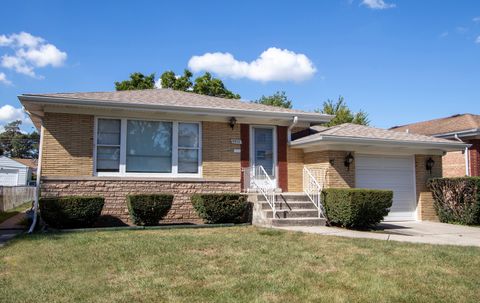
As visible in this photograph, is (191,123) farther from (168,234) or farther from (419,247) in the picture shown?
(419,247)

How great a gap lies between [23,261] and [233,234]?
13.8 ft

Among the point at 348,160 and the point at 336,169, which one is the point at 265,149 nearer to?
the point at 336,169

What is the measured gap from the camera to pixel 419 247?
302 inches

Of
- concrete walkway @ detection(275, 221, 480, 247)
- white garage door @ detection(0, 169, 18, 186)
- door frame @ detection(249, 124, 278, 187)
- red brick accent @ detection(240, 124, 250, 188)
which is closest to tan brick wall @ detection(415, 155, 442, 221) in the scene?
concrete walkway @ detection(275, 221, 480, 247)

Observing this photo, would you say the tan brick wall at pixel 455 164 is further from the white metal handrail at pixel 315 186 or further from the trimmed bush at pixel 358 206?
the trimmed bush at pixel 358 206

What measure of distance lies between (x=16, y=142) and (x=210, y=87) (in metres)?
62.1

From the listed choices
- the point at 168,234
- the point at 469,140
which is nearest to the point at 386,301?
the point at 168,234

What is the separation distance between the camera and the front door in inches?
528

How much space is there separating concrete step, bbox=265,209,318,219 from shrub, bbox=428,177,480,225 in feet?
16.4

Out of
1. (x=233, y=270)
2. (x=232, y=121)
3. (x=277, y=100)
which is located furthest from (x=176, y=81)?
(x=233, y=270)

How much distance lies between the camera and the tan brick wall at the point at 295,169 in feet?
44.5

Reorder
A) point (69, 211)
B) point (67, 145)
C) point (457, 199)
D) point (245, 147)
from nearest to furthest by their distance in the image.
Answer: point (69, 211) < point (67, 145) < point (457, 199) < point (245, 147)

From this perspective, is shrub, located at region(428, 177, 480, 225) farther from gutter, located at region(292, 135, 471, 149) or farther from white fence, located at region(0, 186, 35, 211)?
white fence, located at region(0, 186, 35, 211)

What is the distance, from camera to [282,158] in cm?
1355
